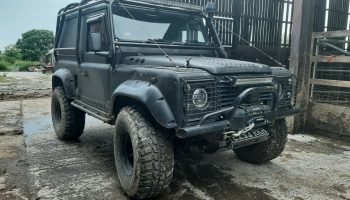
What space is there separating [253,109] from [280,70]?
0.91 m

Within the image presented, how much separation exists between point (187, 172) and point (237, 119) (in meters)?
1.30

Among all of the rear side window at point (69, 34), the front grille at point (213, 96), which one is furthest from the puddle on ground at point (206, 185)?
the rear side window at point (69, 34)

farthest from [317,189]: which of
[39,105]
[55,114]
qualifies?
[39,105]

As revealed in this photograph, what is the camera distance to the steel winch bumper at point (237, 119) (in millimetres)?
3060

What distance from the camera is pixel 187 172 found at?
4.31 m

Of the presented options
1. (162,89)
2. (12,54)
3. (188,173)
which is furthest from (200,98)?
(12,54)

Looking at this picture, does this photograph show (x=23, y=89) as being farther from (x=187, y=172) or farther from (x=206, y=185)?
(x=206, y=185)

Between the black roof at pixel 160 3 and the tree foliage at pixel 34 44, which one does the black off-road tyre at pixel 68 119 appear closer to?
the black roof at pixel 160 3

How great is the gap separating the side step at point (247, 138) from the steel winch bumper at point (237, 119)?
0.10 metres

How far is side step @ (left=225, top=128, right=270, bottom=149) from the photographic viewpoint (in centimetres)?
338

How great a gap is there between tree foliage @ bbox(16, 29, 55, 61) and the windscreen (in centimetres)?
6186

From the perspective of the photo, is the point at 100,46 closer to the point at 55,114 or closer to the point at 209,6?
the point at 209,6

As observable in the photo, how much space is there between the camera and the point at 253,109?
3496 mm

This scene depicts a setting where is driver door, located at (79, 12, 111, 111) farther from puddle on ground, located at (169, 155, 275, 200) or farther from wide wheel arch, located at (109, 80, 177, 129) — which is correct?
puddle on ground, located at (169, 155, 275, 200)
